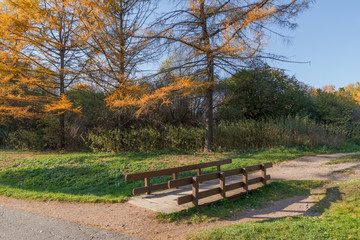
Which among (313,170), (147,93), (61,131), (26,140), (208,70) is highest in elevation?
(208,70)

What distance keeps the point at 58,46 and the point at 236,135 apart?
37.9ft

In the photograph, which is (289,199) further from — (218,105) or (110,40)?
(218,105)

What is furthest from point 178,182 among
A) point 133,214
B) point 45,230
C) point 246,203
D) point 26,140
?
point 26,140

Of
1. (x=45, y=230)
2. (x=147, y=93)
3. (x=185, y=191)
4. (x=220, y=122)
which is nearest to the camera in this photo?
(x=45, y=230)

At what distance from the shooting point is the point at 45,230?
4.99 m

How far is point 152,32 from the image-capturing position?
11.4m

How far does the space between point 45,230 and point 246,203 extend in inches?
175

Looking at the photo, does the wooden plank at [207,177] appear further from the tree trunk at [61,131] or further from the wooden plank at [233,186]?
the tree trunk at [61,131]

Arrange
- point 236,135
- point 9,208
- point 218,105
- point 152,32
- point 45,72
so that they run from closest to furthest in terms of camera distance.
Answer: point 9,208, point 152,32, point 236,135, point 45,72, point 218,105

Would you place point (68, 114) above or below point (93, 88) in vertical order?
below

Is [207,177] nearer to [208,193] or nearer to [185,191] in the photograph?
[208,193]

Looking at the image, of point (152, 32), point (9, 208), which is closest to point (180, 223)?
point (9, 208)

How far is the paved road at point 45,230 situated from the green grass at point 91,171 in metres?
1.79

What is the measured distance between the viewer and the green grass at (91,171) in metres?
8.28
